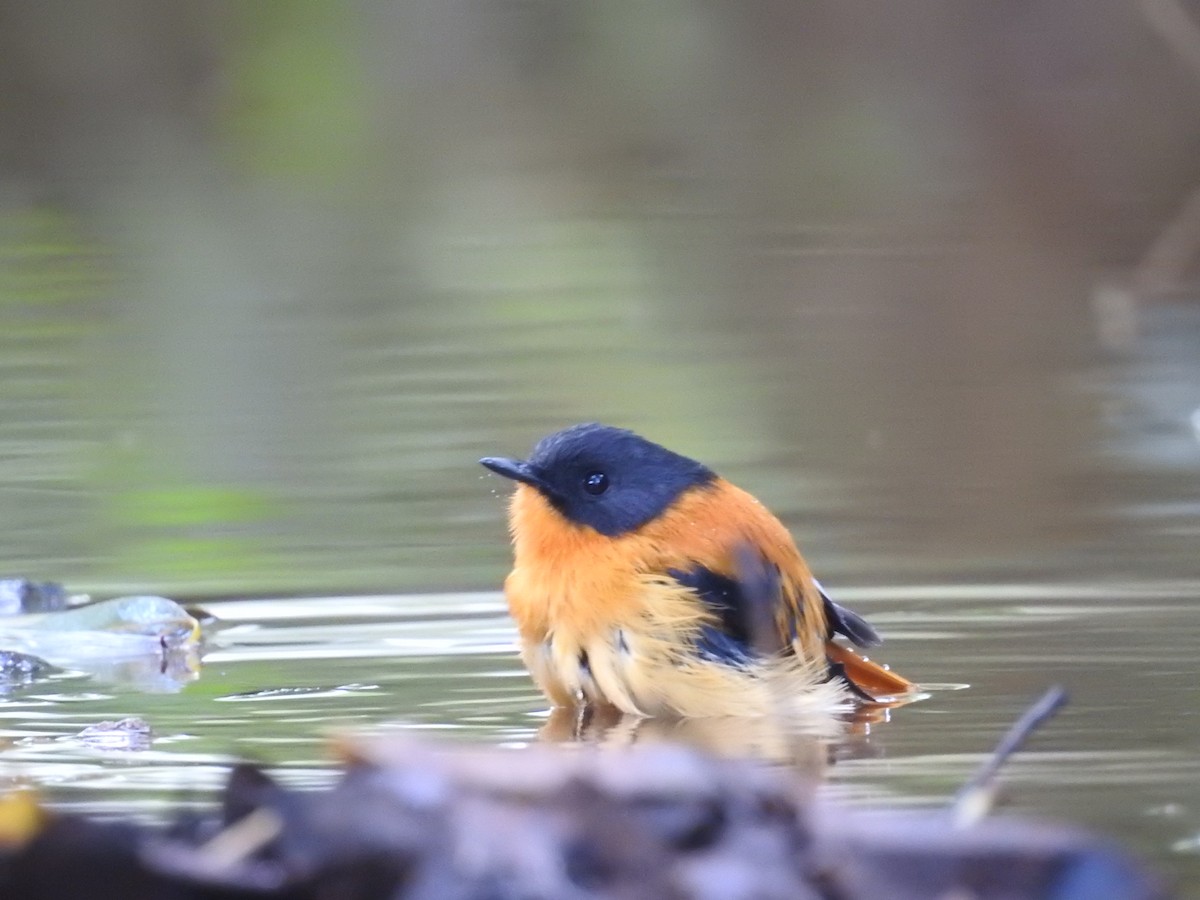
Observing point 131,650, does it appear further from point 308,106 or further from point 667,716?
point 308,106

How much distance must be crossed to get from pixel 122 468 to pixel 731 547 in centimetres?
349

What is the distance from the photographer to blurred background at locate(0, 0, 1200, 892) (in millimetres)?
4949

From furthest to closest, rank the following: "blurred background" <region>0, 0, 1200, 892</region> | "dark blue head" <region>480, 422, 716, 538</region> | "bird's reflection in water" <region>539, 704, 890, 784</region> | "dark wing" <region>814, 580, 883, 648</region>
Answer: "dark blue head" <region>480, 422, 716, 538</region>
"dark wing" <region>814, 580, 883, 648</region>
"blurred background" <region>0, 0, 1200, 892</region>
"bird's reflection in water" <region>539, 704, 890, 784</region>

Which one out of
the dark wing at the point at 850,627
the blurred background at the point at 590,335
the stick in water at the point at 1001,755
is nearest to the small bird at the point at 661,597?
the dark wing at the point at 850,627

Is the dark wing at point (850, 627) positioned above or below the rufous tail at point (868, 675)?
above

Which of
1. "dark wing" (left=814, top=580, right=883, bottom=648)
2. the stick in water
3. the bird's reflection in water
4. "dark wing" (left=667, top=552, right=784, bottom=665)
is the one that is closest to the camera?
the stick in water

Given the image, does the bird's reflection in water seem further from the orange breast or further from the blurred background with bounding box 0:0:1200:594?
the blurred background with bounding box 0:0:1200:594

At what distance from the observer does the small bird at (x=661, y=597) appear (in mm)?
4992

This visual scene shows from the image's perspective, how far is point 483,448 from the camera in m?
8.11

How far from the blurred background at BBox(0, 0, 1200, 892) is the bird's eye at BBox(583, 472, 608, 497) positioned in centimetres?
46

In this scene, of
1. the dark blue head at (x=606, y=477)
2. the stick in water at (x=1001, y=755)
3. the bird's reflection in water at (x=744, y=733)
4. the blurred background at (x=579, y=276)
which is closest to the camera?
the stick in water at (x=1001, y=755)

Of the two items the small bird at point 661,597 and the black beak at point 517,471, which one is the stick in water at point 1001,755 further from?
the black beak at point 517,471

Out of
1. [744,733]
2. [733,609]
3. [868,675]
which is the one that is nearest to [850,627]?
[868,675]

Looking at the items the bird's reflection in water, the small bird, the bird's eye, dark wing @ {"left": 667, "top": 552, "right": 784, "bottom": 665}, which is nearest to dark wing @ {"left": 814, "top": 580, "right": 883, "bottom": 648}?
the small bird
